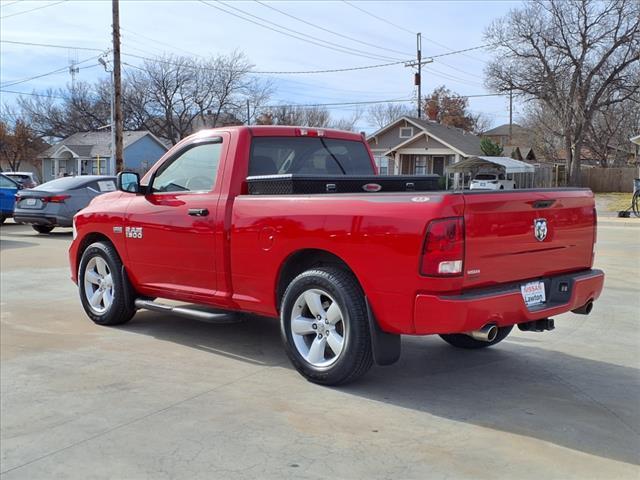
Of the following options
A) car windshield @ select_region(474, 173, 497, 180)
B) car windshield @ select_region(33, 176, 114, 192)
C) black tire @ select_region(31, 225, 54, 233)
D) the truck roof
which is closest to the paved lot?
the truck roof

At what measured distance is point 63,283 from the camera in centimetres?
930

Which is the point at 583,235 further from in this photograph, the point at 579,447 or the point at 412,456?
the point at 412,456

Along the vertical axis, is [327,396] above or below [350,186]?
below

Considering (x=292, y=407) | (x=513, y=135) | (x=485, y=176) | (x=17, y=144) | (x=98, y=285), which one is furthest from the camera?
(x=513, y=135)

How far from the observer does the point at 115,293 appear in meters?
6.55

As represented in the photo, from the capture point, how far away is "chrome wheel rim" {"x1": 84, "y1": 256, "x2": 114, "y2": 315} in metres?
6.70

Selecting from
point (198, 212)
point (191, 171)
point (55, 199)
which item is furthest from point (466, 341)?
point (55, 199)

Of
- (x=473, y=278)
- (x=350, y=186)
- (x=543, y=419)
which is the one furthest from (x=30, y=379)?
(x=543, y=419)

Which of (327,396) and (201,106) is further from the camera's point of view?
(201,106)

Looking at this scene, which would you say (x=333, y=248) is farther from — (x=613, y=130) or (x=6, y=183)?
(x=613, y=130)

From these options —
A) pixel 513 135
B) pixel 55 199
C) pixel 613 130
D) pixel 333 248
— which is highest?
pixel 513 135

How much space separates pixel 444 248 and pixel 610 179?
4851 centimetres

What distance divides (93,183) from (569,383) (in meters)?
14.2

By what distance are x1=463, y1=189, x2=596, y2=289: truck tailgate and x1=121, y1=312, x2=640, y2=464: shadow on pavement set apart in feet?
2.85
